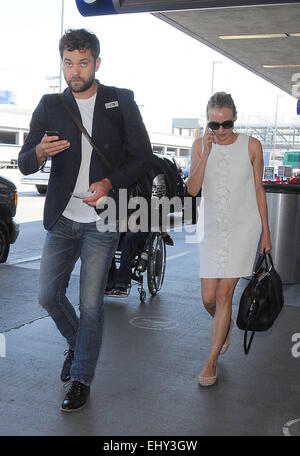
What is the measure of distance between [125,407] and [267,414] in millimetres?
889

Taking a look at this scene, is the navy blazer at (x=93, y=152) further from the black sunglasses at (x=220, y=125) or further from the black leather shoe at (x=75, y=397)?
the black leather shoe at (x=75, y=397)

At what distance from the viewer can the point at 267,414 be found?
381 centimetres

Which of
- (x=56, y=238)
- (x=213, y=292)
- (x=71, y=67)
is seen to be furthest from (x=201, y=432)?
(x=71, y=67)

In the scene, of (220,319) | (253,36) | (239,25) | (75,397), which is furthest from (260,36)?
(75,397)

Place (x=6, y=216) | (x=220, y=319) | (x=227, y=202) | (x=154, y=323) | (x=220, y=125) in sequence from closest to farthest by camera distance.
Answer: (x=220, y=125)
(x=227, y=202)
(x=220, y=319)
(x=154, y=323)
(x=6, y=216)

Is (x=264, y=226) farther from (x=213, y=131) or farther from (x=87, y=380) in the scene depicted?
(x=87, y=380)

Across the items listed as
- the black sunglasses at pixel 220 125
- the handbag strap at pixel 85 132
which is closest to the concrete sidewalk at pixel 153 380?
the handbag strap at pixel 85 132

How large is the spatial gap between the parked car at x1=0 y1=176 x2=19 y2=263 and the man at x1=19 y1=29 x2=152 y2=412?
5.34 m

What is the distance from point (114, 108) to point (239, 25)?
879cm

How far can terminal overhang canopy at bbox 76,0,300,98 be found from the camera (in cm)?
612

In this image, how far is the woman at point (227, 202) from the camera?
4191 mm

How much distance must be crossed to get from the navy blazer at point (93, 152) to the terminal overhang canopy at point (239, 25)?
8.88ft

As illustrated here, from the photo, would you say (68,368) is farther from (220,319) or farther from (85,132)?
(85,132)

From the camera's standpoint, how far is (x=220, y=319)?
4.33 m
